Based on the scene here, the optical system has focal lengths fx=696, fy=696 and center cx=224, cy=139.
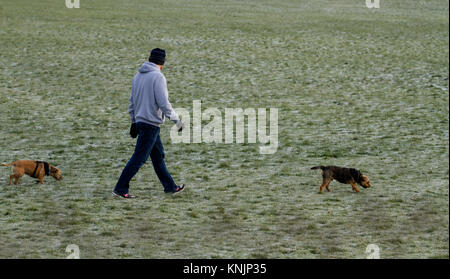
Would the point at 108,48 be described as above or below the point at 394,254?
above

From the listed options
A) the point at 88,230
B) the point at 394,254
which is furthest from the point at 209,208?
the point at 394,254

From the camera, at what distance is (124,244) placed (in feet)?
23.3

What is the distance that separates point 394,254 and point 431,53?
19.7 meters

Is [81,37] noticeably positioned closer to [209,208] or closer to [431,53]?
[431,53]

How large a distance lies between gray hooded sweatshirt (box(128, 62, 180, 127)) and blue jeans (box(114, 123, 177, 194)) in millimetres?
114

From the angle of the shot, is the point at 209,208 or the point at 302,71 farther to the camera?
the point at 302,71

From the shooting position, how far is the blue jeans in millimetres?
8578
